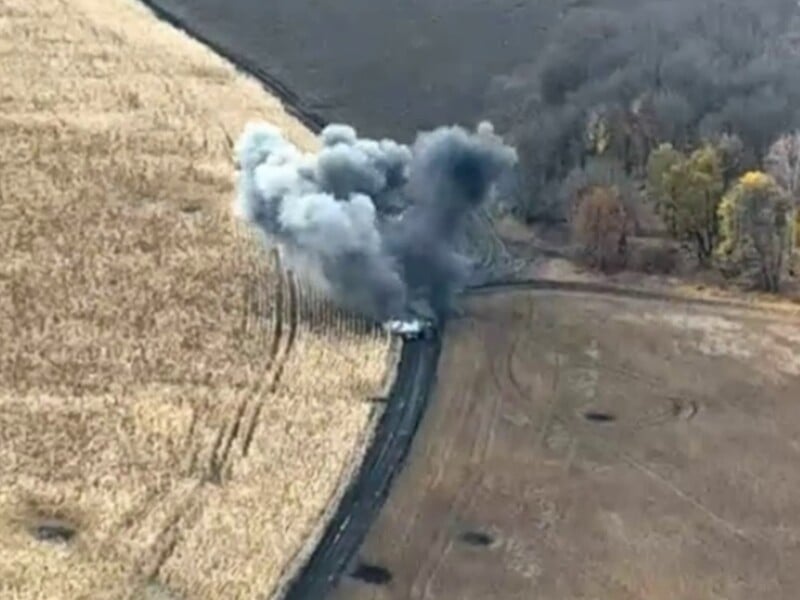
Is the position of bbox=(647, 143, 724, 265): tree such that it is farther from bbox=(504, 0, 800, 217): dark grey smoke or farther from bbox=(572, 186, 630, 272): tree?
bbox=(504, 0, 800, 217): dark grey smoke

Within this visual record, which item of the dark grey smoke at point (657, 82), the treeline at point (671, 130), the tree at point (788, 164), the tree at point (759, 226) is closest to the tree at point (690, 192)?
the treeline at point (671, 130)

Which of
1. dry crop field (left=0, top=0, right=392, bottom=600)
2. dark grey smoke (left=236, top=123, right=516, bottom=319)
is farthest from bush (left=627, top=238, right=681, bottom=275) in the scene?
dry crop field (left=0, top=0, right=392, bottom=600)

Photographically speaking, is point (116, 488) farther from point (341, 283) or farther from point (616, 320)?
point (616, 320)

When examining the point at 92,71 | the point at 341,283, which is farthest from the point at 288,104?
the point at 341,283

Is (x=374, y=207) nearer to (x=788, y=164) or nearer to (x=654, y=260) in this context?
(x=654, y=260)

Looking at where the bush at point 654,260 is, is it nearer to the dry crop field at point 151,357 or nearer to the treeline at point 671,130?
the treeline at point 671,130

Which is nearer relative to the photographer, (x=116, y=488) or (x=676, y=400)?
(x=116, y=488)

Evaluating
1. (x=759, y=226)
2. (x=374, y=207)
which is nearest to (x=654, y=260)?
(x=759, y=226)

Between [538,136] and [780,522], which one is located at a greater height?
[538,136]
